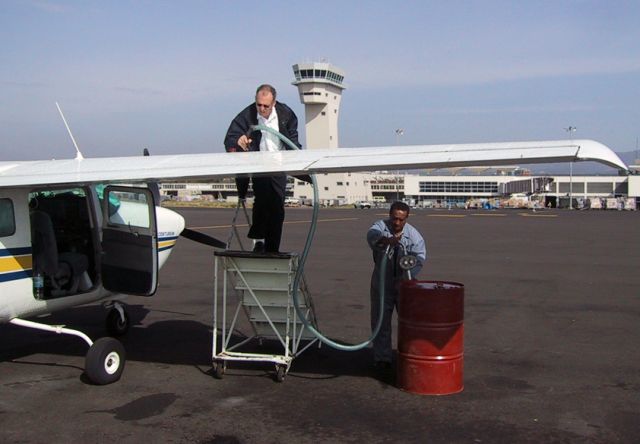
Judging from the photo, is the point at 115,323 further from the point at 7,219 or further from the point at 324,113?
the point at 324,113

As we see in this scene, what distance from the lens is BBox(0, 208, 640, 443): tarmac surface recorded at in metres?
4.88

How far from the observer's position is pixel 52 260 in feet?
21.3

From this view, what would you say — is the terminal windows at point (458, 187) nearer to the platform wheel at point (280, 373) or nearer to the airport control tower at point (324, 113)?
the airport control tower at point (324, 113)

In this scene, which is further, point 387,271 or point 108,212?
point 108,212

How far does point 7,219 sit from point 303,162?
9.77 ft

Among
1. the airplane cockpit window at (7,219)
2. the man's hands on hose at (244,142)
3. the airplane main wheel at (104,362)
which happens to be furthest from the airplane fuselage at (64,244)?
the man's hands on hose at (244,142)

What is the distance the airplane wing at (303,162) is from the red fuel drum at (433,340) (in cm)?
139

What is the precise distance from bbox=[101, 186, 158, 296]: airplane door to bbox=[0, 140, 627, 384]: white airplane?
0.01m

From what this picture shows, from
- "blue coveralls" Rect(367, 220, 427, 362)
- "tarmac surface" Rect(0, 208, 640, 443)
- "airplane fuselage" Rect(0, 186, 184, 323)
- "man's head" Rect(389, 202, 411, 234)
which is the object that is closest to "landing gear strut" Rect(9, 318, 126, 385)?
"tarmac surface" Rect(0, 208, 640, 443)

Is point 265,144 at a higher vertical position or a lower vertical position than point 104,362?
higher

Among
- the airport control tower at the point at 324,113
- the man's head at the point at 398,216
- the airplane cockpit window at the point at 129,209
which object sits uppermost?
the airport control tower at the point at 324,113

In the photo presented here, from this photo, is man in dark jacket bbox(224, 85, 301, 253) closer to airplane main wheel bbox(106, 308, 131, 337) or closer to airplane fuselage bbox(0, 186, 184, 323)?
airplane fuselage bbox(0, 186, 184, 323)

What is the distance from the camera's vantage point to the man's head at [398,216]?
6.27 metres

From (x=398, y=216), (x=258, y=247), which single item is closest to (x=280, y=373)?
(x=258, y=247)
